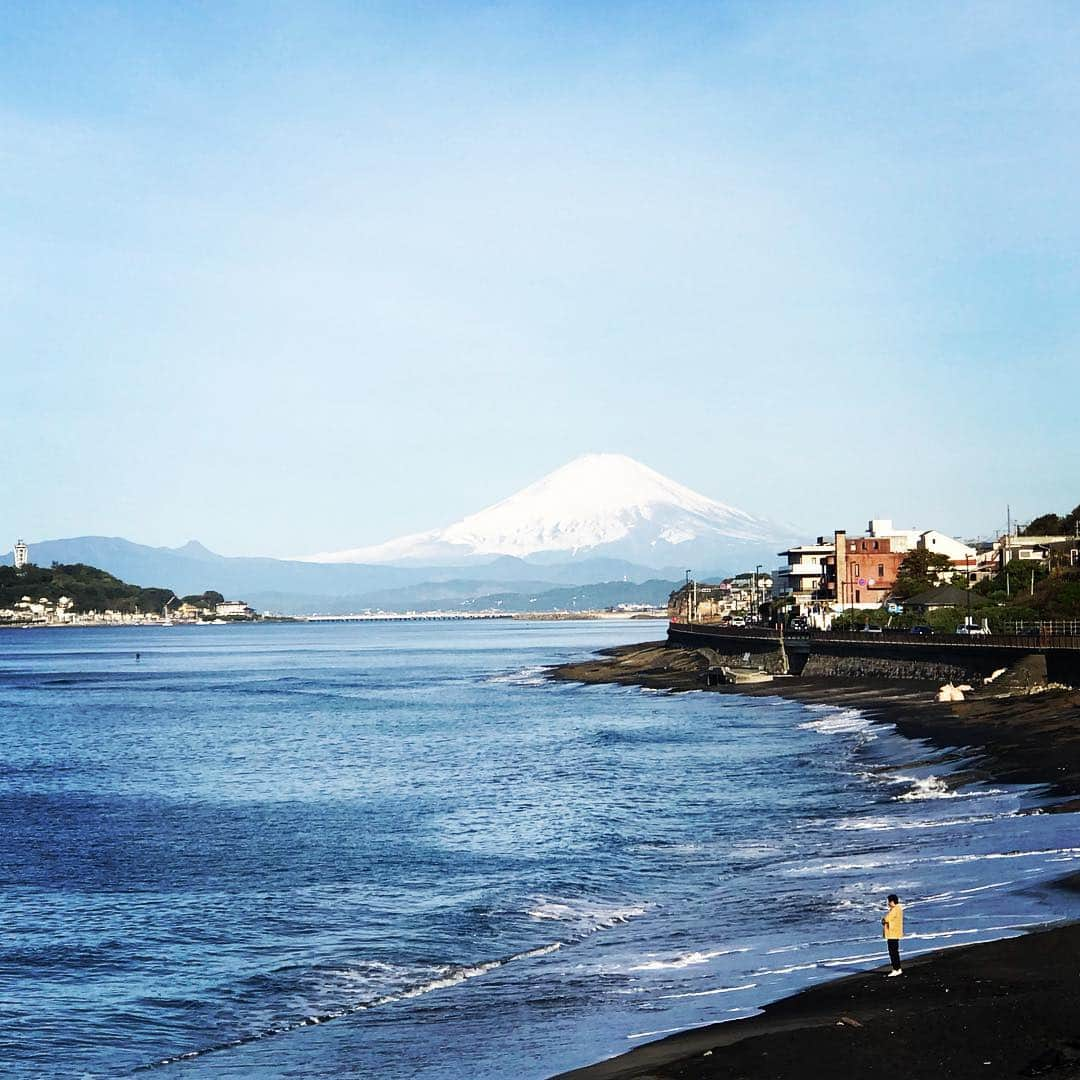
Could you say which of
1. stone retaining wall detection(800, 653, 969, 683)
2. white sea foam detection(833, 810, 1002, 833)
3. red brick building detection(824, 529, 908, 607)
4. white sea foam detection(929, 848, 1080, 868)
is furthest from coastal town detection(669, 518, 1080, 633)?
white sea foam detection(929, 848, 1080, 868)

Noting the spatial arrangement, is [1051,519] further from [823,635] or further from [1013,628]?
[1013,628]

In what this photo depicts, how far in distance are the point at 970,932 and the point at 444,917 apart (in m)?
11.1

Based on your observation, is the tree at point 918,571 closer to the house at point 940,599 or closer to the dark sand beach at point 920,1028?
the house at point 940,599

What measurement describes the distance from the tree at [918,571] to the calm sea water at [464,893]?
3081 inches

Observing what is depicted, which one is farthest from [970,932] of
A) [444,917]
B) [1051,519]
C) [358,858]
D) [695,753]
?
[1051,519]

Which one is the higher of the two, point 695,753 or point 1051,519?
point 1051,519

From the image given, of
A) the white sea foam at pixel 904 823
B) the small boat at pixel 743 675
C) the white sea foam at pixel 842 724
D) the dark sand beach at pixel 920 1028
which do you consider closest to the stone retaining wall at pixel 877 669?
the small boat at pixel 743 675

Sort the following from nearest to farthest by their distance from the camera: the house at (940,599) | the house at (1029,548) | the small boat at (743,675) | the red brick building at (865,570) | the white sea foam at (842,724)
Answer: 1. the white sea foam at (842,724)
2. the small boat at (743,675)
3. the house at (940,599)
4. the house at (1029,548)
5. the red brick building at (865,570)

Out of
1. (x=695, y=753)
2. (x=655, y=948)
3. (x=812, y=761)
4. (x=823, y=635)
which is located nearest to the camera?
Answer: (x=655, y=948)

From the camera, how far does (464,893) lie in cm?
3080

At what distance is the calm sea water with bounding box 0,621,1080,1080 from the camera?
2042cm

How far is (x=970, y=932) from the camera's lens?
2155cm

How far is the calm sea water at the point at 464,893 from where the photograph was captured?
67.0ft

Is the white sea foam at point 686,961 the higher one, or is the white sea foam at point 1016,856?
the white sea foam at point 1016,856
